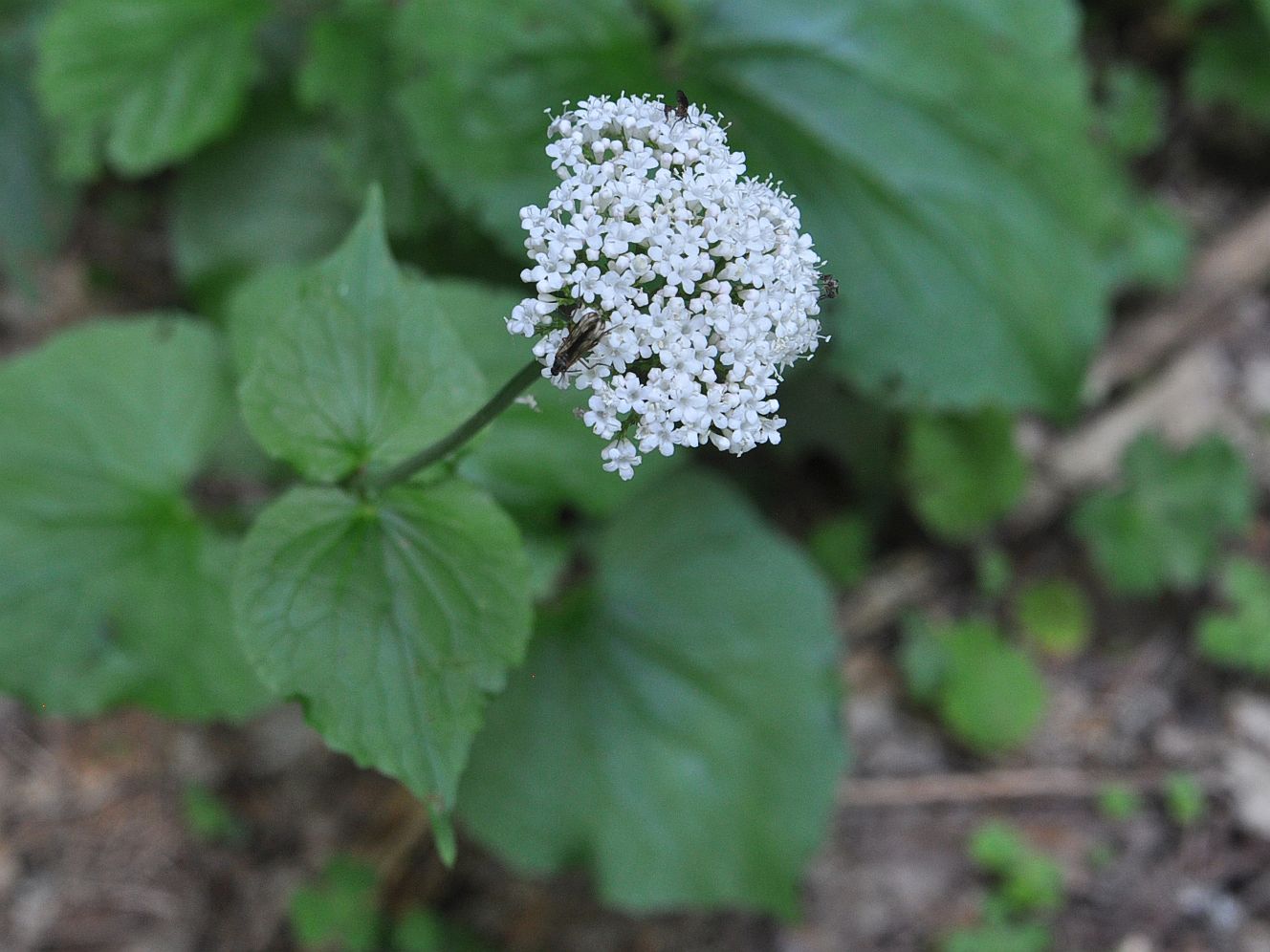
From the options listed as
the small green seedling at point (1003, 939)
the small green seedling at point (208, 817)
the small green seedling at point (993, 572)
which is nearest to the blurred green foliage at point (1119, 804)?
the small green seedling at point (1003, 939)

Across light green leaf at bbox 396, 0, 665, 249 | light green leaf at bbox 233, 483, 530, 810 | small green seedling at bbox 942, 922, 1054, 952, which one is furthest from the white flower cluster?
small green seedling at bbox 942, 922, 1054, 952

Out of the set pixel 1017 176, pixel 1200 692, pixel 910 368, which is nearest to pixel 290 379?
pixel 910 368

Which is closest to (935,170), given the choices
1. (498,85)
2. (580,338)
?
(498,85)

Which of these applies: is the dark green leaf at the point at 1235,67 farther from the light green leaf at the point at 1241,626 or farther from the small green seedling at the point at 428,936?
the small green seedling at the point at 428,936

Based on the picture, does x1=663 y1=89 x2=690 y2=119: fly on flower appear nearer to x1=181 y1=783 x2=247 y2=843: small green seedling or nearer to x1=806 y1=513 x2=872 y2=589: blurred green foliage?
x1=806 y1=513 x2=872 y2=589: blurred green foliage

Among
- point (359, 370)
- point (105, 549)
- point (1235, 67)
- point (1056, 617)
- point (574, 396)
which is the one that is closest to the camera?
point (359, 370)

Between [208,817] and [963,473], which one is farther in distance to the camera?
[963,473]

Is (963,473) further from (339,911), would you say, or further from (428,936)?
(339,911)

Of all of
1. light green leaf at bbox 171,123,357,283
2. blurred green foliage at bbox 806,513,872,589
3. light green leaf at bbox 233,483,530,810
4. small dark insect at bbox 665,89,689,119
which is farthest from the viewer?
blurred green foliage at bbox 806,513,872,589
